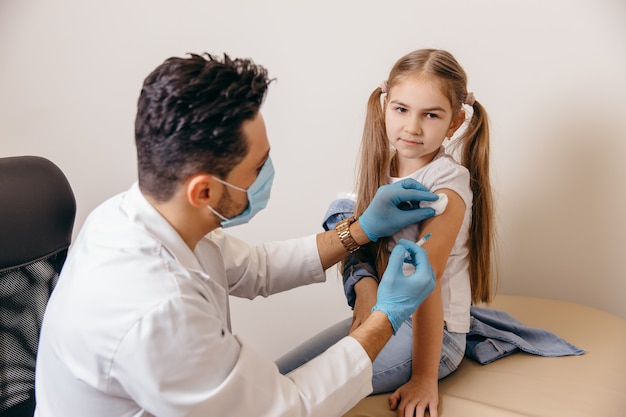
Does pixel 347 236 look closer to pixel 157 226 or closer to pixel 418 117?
pixel 418 117

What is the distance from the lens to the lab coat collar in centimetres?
119

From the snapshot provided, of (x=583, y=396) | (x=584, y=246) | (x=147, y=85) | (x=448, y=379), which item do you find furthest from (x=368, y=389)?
(x=584, y=246)

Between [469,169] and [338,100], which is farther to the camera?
[338,100]

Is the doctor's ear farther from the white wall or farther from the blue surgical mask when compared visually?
the white wall

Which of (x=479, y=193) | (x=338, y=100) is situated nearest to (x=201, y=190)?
(x=479, y=193)

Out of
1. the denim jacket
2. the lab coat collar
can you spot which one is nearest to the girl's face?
the denim jacket

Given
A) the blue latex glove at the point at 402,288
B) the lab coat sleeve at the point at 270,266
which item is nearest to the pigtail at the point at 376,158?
the lab coat sleeve at the point at 270,266

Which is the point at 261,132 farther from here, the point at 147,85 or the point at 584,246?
the point at 584,246

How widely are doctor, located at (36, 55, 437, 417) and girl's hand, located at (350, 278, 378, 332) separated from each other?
0.28m

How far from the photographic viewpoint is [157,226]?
1.19 metres

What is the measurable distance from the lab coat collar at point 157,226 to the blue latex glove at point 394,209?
507mm

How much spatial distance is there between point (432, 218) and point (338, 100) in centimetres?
74

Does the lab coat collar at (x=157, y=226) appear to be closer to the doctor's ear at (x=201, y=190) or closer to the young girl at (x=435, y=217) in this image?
the doctor's ear at (x=201, y=190)

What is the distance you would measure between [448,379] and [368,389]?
1.02 ft
